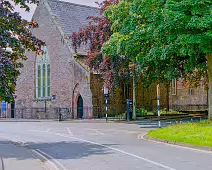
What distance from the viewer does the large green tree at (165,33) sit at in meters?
18.0

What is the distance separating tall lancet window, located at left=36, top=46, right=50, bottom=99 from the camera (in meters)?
45.1

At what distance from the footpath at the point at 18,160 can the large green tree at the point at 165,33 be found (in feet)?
28.2

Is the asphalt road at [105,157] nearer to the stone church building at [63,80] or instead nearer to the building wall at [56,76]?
the stone church building at [63,80]

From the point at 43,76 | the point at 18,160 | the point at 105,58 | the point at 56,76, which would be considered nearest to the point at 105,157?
the point at 18,160

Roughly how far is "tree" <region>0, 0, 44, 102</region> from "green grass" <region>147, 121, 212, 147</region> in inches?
248

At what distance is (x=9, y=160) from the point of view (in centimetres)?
1207

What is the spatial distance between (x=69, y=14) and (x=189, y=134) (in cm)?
3183

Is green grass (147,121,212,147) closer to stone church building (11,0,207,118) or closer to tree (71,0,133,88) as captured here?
tree (71,0,133,88)

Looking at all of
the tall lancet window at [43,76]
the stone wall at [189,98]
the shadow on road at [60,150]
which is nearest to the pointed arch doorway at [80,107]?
the tall lancet window at [43,76]

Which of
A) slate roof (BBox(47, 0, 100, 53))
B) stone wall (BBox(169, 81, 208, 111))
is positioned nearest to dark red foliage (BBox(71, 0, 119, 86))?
slate roof (BBox(47, 0, 100, 53))

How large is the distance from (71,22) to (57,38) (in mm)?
2833

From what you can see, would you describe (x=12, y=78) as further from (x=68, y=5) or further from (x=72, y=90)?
(x=68, y=5)

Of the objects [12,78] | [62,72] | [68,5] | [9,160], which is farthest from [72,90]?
[9,160]

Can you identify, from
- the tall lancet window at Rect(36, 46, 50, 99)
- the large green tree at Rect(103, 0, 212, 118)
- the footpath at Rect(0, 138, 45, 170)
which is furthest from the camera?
the tall lancet window at Rect(36, 46, 50, 99)
